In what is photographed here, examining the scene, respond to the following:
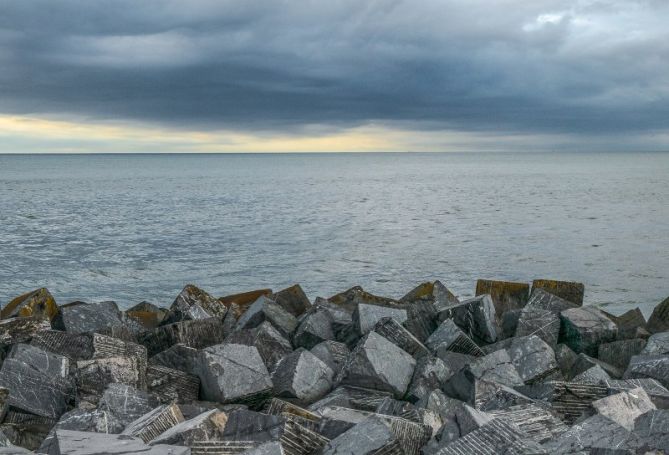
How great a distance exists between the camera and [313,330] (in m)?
8.72

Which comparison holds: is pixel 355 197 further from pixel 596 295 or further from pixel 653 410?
pixel 653 410

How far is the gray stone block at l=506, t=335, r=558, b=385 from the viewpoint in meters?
7.17

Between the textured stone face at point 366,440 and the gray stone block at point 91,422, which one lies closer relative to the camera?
the textured stone face at point 366,440

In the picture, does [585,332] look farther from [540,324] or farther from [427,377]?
[427,377]

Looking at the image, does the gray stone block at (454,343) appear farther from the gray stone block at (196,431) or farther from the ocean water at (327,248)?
the ocean water at (327,248)

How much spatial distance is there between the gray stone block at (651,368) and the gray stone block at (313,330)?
329cm

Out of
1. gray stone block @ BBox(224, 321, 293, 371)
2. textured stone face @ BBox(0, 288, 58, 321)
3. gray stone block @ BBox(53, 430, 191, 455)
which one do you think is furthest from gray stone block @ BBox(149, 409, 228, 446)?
textured stone face @ BBox(0, 288, 58, 321)

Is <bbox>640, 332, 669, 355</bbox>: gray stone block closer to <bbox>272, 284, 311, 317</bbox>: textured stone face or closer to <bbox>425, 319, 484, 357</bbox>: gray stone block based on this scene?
<bbox>425, 319, 484, 357</bbox>: gray stone block

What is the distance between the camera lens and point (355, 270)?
20234 mm

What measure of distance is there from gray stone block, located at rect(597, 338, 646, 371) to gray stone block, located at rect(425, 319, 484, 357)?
1.54 metres

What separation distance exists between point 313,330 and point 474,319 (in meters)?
1.92

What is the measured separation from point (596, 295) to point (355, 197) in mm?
40319

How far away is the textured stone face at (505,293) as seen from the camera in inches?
442

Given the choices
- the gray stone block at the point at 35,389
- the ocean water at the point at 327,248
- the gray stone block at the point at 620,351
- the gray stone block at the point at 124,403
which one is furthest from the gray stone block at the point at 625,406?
the ocean water at the point at 327,248
